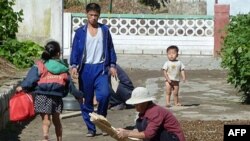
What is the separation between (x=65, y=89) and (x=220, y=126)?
99.5 inches

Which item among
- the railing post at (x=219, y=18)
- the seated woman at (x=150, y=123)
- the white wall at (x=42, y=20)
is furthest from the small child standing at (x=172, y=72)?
the railing post at (x=219, y=18)

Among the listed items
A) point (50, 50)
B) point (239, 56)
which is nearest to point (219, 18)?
point (239, 56)

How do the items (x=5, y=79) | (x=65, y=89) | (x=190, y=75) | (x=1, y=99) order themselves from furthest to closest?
(x=190, y=75) < (x=5, y=79) < (x=1, y=99) < (x=65, y=89)

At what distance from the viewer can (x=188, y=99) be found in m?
14.2

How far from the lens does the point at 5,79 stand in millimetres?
12562

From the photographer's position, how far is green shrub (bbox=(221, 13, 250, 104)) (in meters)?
12.8

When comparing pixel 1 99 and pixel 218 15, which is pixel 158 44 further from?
pixel 1 99

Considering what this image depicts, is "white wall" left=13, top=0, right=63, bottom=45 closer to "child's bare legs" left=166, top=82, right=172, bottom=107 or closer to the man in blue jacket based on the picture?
"child's bare legs" left=166, top=82, right=172, bottom=107

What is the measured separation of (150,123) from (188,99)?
7016mm

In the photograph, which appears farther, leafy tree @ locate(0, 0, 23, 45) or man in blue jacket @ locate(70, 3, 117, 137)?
leafy tree @ locate(0, 0, 23, 45)

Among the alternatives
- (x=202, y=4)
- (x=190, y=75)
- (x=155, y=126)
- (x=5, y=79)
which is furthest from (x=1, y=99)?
(x=202, y=4)

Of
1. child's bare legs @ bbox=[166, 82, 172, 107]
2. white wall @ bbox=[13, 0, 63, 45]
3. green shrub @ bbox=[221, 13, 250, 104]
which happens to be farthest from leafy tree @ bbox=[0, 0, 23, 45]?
white wall @ bbox=[13, 0, 63, 45]

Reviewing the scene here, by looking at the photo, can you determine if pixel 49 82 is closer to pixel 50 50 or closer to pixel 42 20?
pixel 50 50

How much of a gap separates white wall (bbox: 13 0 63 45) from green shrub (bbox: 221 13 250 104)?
29.0ft
